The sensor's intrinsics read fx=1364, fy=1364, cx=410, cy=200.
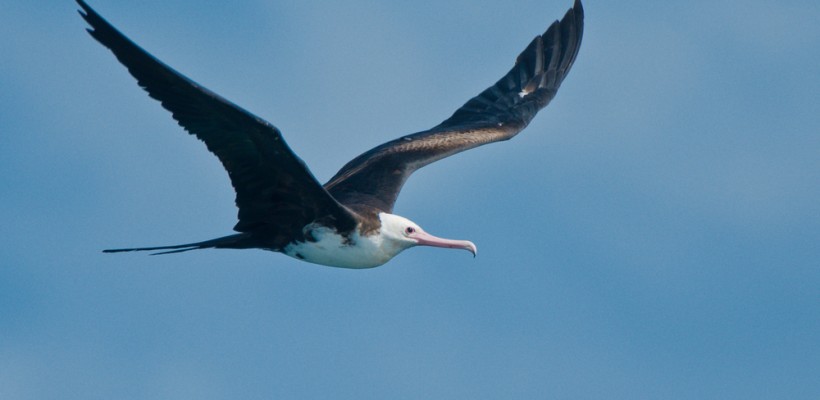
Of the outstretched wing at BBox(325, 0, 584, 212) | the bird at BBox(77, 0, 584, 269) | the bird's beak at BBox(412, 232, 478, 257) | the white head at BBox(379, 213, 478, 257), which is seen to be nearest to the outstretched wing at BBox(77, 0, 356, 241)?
the bird at BBox(77, 0, 584, 269)

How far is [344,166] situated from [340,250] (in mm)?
2635

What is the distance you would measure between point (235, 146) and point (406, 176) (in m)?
3.26

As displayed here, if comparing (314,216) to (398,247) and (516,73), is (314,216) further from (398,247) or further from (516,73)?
(516,73)

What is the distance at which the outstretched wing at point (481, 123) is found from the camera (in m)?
13.4

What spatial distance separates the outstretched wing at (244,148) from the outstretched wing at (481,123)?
1.45m

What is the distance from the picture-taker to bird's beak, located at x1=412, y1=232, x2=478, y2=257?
12000mm

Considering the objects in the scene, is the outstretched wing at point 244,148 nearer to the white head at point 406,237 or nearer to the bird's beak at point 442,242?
the white head at point 406,237

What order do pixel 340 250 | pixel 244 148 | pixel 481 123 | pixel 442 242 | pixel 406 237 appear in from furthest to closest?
pixel 481 123
pixel 442 242
pixel 406 237
pixel 340 250
pixel 244 148

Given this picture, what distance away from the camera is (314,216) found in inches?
450

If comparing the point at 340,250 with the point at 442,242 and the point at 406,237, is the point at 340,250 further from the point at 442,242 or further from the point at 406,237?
the point at 442,242

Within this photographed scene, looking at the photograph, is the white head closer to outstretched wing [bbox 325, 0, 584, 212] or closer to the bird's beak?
the bird's beak

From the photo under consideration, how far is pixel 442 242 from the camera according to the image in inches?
476

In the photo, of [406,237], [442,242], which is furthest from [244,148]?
[442,242]

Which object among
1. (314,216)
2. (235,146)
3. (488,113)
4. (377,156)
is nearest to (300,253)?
(314,216)
